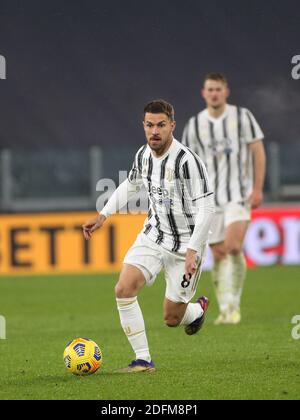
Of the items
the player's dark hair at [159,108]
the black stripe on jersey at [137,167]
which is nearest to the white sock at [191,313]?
the black stripe on jersey at [137,167]

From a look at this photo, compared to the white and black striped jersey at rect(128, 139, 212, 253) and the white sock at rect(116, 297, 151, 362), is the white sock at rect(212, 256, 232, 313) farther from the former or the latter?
the white sock at rect(116, 297, 151, 362)

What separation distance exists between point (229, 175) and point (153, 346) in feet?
7.85

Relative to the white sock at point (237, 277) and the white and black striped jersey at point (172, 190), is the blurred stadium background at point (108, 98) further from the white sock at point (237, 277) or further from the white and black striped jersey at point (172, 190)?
the white and black striped jersey at point (172, 190)

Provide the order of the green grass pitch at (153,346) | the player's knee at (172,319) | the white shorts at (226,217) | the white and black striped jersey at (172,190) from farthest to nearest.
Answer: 1. the white shorts at (226,217)
2. the player's knee at (172,319)
3. the white and black striped jersey at (172,190)
4. the green grass pitch at (153,346)

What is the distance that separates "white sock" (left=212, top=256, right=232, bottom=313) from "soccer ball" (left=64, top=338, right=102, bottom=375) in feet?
11.0

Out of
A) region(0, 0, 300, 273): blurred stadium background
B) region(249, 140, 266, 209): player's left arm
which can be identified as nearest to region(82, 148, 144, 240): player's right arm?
region(249, 140, 266, 209): player's left arm

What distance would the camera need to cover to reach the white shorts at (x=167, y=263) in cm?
712

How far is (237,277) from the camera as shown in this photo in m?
10.1

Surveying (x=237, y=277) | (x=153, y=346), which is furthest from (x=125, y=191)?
(x=237, y=277)

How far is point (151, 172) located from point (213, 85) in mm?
2987

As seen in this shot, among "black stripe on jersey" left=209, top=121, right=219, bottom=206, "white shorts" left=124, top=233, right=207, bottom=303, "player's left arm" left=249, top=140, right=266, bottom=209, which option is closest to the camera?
"white shorts" left=124, top=233, right=207, bottom=303

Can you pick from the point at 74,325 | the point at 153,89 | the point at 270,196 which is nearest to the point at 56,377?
the point at 74,325

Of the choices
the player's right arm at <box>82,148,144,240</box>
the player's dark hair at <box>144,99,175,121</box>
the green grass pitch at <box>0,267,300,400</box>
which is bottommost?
the green grass pitch at <box>0,267,300,400</box>

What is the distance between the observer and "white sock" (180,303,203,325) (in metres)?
7.61
